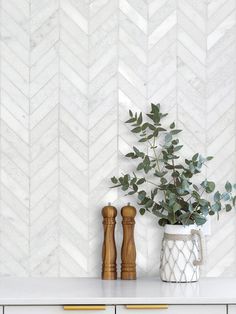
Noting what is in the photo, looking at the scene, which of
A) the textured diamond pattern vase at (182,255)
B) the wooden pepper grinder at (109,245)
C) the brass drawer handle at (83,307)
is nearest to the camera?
the brass drawer handle at (83,307)

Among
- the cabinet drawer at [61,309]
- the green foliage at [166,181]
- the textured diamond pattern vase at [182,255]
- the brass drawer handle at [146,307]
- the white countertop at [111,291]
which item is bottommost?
the cabinet drawer at [61,309]

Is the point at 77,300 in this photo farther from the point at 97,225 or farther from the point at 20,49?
the point at 20,49

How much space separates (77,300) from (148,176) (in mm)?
746

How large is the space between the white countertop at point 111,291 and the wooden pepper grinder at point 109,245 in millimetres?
48

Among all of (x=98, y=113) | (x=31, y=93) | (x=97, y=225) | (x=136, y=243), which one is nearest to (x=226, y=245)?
(x=136, y=243)

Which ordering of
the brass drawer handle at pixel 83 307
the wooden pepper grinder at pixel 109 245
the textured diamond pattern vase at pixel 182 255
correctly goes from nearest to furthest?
the brass drawer handle at pixel 83 307, the textured diamond pattern vase at pixel 182 255, the wooden pepper grinder at pixel 109 245

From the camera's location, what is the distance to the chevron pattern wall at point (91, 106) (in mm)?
2826

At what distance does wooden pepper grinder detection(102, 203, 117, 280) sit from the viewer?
2730 millimetres

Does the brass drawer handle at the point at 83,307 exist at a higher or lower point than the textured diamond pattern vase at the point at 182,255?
lower

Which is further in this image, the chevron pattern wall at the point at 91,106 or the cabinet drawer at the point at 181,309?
the chevron pattern wall at the point at 91,106

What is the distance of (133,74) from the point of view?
2.87m

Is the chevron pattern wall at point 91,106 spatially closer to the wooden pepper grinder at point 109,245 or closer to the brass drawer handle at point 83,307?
the wooden pepper grinder at point 109,245

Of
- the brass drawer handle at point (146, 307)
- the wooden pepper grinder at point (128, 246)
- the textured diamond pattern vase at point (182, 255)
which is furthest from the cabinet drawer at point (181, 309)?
the wooden pepper grinder at point (128, 246)

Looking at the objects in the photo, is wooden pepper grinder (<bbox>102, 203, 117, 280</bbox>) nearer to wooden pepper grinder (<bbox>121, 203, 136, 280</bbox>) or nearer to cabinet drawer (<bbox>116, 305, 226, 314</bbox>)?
wooden pepper grinder (<bbox>121, 203, 136, 280</bbox>)
